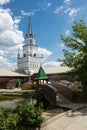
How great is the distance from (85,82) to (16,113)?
46.1 feet

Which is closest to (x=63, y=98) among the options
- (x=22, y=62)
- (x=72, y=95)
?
(x=72, y=95)

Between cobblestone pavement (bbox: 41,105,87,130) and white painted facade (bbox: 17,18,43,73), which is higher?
white painted facade (bbox: 17,18,43,73)

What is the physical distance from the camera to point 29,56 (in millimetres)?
85500

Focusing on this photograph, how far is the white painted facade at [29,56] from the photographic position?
83938 mm

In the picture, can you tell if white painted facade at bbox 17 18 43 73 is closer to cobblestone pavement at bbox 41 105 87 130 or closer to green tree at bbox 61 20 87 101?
green tree at bbox 61 20 87 101

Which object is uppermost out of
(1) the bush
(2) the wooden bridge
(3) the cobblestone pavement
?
(2) the wooden bridge

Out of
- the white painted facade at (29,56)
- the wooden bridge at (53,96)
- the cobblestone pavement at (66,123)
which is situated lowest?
the cobblestone pavement at (66,123)

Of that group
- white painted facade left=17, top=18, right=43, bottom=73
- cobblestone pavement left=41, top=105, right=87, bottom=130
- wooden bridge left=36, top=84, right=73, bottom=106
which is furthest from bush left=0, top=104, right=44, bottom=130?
white painted facade left=17, top=18, right=43, bottom=73

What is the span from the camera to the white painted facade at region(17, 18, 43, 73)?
83938 millimetres

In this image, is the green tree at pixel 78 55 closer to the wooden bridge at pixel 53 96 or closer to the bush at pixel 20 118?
the wooden bridge at pixel 53 96

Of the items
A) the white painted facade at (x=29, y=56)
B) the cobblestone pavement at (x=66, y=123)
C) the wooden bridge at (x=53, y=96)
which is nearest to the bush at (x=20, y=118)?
the cobblestone pavement at (x=66, y=123)

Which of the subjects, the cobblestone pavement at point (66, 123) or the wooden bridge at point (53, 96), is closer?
the cobblestone pavement at point (66, 123)

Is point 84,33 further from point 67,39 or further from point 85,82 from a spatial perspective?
point 85,82

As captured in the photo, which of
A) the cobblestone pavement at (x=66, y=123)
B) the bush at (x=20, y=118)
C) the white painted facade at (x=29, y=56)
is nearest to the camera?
the bush at (x=20, y=118)
